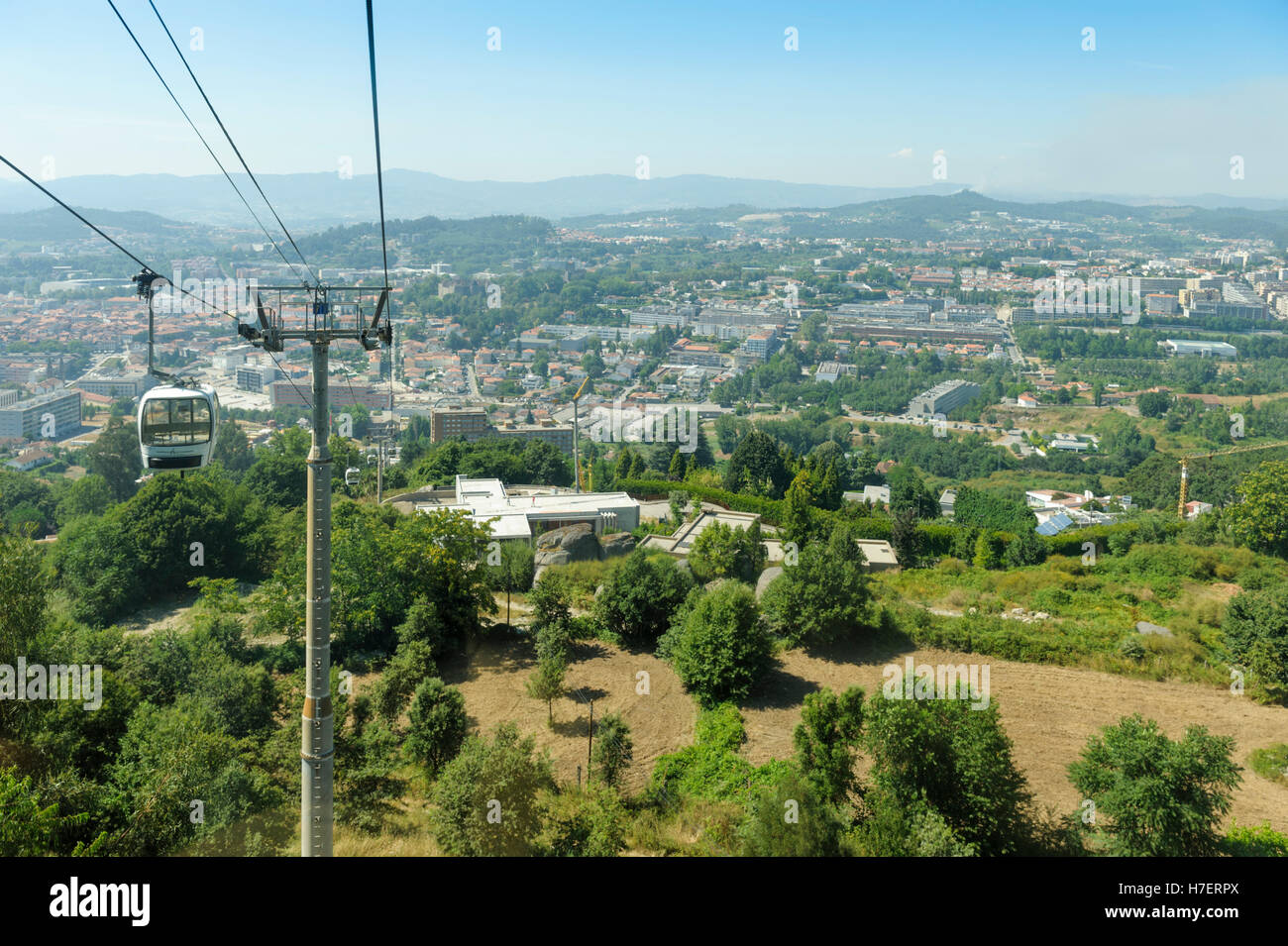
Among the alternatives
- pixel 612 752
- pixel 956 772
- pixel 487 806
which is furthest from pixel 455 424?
pixel 956 772

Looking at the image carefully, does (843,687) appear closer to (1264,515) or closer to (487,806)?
(487,806)

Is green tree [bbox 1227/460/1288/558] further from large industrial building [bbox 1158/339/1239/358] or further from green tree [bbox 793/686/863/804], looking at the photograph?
large industrial building [bbox 1158/339/1239/358]

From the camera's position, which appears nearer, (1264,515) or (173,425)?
(173,425)

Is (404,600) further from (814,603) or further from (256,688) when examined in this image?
(814,603)

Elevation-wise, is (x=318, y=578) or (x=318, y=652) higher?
(x=318, y=578)

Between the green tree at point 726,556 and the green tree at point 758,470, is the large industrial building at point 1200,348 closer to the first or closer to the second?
the green tree at point 758,470
